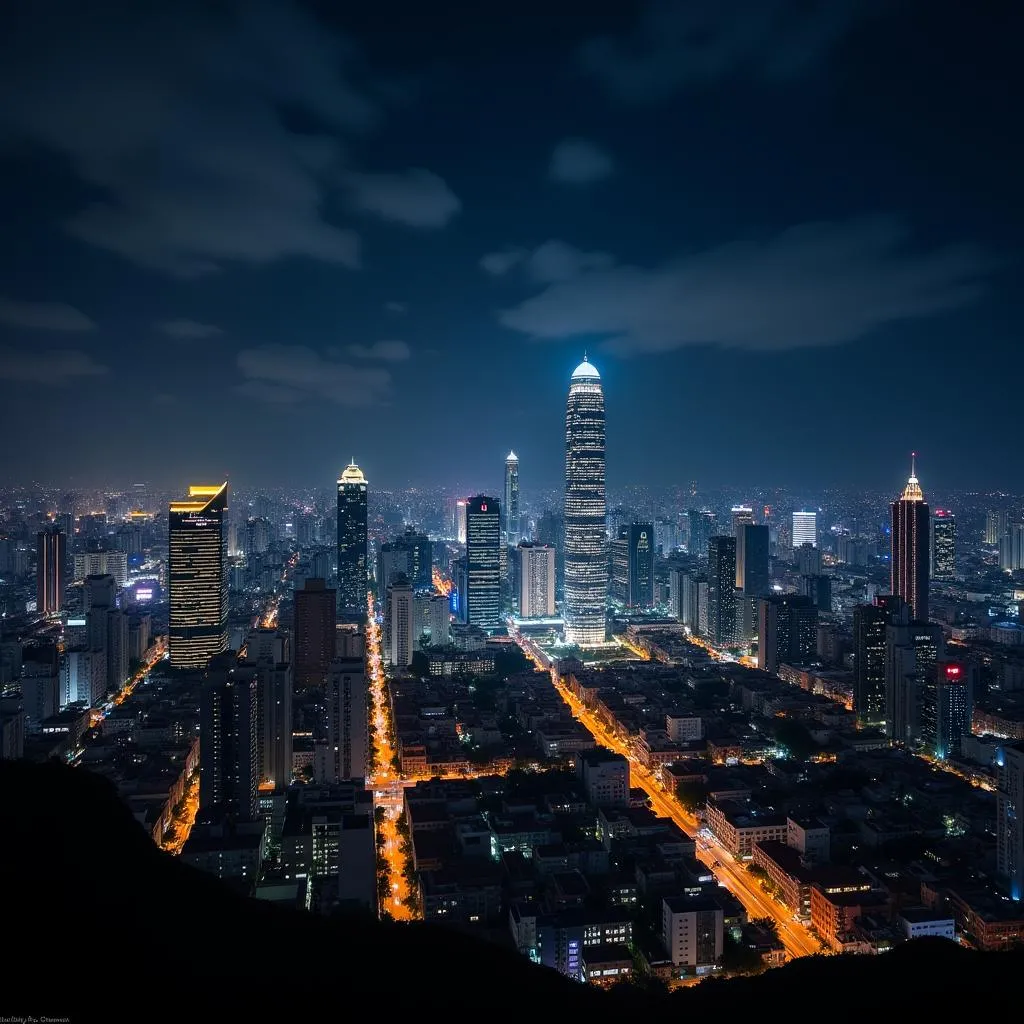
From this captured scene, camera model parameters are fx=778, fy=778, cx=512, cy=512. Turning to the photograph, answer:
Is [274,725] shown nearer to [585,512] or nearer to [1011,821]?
[1011,821]

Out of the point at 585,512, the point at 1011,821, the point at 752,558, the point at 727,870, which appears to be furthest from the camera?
the point at 752,558

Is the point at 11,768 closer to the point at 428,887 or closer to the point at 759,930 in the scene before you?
the point at 428,887

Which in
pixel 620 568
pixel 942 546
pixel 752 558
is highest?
pixel 942 546

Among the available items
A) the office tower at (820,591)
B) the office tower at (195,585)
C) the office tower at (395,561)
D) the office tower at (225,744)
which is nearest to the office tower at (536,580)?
the office tower at (395,561)

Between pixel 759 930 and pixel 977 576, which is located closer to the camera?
pixel 759 930

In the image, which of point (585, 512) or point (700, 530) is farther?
point (700, 530)

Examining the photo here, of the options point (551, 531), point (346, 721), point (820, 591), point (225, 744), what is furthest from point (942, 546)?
point (225, 744)

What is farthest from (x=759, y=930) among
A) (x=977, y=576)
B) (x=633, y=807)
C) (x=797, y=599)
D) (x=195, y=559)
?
(x=977, y=576)
